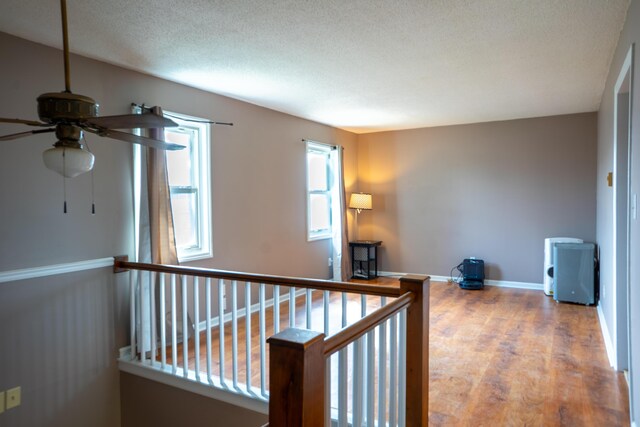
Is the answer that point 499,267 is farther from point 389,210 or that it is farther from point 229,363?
point 229,363

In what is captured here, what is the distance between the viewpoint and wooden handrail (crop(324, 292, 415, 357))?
4.26 ft

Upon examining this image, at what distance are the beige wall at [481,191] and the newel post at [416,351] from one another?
15.0ft

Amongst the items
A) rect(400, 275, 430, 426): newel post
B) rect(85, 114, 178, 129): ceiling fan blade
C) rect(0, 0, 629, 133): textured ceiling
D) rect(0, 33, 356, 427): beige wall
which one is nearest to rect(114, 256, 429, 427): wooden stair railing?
rect(400, 275, 430, 426): newel post

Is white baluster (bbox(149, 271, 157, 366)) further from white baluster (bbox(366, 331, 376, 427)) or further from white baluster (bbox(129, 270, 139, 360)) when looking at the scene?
white baluster (bbox(366, 331, 376, 427))

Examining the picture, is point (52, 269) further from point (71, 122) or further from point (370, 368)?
point (370, 368)

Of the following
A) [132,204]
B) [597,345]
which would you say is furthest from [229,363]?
[597,345]

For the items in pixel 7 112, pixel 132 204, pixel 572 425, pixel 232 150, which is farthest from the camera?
pixel 232 150

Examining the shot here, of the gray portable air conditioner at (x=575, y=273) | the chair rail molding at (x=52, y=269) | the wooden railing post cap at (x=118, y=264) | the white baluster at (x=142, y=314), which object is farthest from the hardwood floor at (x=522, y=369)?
the chair rail molding at (x=52, y=269)

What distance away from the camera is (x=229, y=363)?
3271 millimetres

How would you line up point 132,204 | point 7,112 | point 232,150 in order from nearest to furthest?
point 7,112 → point 132,204 → point 232,150

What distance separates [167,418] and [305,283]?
1.67 meters

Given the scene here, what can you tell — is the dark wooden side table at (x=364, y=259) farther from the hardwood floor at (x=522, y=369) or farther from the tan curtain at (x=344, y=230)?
the hardwood floor at (x=522, y=369)

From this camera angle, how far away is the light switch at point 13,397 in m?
2.71

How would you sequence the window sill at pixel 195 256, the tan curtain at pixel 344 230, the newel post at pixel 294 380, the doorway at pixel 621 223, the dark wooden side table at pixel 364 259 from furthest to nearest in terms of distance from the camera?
the dark wooden side table at pixel 364 259 → the tan curtain at pixel 344 230 → the window sill at pixel 195 256 → the doorway at pixel 621 223 → the newel post at pixel 294 380
